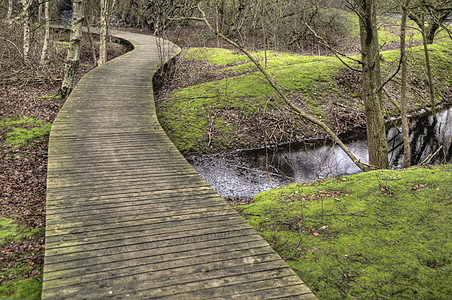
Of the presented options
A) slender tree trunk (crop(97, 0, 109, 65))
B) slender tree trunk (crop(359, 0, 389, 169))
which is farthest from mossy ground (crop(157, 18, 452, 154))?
slender tree trunk (crop(97, 0, 109, 65))

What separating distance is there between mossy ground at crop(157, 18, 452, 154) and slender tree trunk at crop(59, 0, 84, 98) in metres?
3.93

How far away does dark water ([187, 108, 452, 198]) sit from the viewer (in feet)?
35.3

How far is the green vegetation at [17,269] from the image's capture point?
4.67m

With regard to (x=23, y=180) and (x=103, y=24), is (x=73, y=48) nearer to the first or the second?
(x=103, y=24)

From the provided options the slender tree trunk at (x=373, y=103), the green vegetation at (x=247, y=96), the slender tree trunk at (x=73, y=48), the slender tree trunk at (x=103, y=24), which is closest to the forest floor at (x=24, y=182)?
the slender tree trunk at (x=73, y=48)

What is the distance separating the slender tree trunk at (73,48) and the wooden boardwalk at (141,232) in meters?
5.39

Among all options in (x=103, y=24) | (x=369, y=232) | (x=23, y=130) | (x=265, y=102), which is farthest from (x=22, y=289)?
(x=103, y=24)

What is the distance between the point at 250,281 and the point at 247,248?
725 millimetres

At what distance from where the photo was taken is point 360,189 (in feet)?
23.2

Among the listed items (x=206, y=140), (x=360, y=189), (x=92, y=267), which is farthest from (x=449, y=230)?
(x=206, y=140)

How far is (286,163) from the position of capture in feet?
40.5

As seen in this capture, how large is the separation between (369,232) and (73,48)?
1313 cm

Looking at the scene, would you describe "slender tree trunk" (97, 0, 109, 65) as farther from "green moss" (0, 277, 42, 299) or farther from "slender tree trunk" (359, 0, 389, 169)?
"green moss" (0, 277, 42, 299)

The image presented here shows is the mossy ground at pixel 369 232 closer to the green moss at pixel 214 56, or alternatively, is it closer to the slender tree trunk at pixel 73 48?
the slender tree trunk at pixel 73 48
